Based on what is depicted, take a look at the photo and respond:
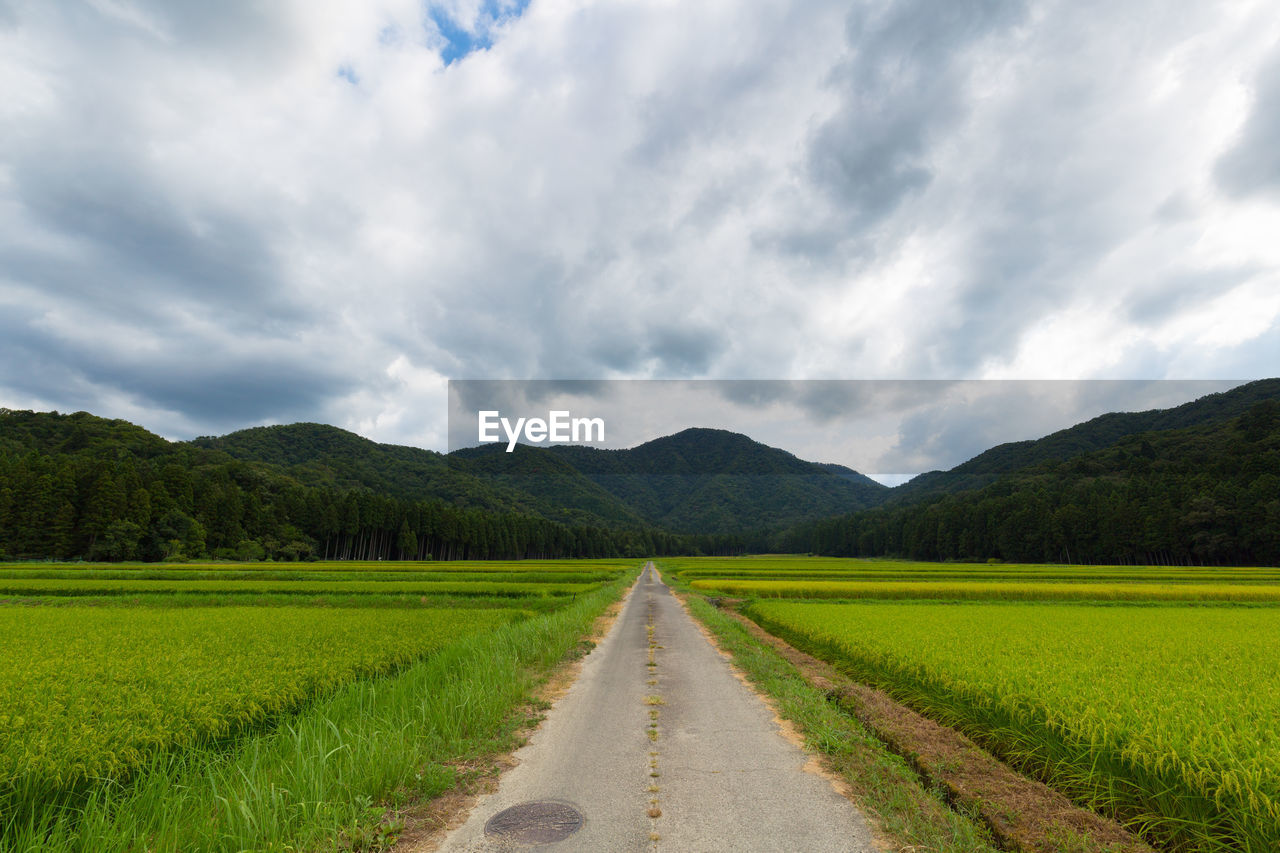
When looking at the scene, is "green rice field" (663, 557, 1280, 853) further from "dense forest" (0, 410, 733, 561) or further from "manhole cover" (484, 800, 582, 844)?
"dense forest" (0, 410, 733, 561)

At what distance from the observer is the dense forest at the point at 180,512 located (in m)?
58.3

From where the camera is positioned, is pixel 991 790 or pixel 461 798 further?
pixel 991 790

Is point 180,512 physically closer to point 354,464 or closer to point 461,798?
point 461,798

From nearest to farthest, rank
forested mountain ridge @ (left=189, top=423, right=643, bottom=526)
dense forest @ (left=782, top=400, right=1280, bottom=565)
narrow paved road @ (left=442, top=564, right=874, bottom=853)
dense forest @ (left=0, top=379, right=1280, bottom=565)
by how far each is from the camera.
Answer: narrow paved road @ (left=442, top=564, right=874, bottom=853) → dense forest @ (left=0, top=379, right=1280, bottom=565) → dense forest @ (left=782, top=400, right=1280, bottom=565) → forested mountain ridge @ (left=189, top=423, right=643, bottom=526)

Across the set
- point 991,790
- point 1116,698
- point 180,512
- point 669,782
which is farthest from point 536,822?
point 180,512

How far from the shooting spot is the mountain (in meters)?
129

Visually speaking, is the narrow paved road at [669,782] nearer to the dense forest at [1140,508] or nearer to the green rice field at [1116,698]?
the green rice field at [1116,698]

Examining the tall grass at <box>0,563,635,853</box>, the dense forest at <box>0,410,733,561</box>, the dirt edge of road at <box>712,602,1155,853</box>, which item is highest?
the dense forest at <box>0,410,733,561</box>

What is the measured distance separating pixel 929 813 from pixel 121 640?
18.5 meters

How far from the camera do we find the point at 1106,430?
511 feet

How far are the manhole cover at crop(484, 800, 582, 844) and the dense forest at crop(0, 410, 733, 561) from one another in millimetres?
77885

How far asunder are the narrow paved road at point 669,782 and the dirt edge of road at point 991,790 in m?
1.46

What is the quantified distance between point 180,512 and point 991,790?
8449cm

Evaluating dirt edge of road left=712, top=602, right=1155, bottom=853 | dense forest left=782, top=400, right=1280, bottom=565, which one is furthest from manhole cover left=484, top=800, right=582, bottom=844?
dense forest left=782, top=400, right=1280, bottom=565
